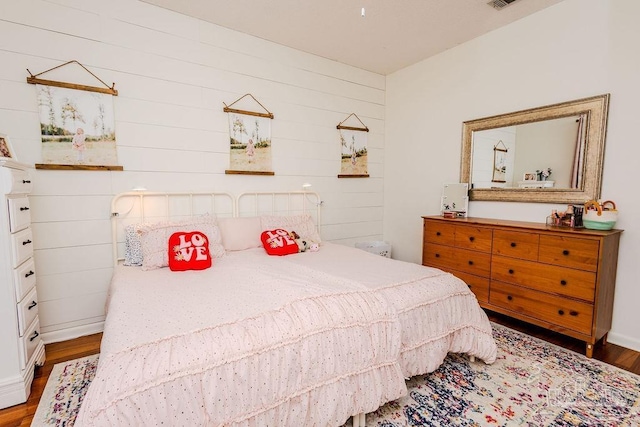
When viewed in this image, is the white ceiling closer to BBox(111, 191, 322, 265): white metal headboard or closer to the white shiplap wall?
the white shiplap wall

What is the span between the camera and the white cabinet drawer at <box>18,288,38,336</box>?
5.72ft

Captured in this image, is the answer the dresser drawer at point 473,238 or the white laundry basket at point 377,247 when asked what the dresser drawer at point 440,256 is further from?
the white laundry basket at point 377,247

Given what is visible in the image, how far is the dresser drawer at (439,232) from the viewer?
3.02m

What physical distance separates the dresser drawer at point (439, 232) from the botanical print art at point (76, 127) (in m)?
2.95

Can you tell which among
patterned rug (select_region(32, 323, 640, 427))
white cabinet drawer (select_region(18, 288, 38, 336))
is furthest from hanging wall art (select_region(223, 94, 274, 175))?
patterned rug (select_region(32, 323, 640, 427))

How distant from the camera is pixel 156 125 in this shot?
268 centimetres

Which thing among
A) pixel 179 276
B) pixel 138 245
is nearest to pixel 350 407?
pixel 179 276

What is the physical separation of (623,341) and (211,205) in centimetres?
357

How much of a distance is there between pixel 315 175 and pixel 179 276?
205 cm

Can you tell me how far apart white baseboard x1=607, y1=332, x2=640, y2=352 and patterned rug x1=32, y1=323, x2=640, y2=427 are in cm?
45

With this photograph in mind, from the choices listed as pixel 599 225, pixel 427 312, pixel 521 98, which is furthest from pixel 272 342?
pixel 521 98

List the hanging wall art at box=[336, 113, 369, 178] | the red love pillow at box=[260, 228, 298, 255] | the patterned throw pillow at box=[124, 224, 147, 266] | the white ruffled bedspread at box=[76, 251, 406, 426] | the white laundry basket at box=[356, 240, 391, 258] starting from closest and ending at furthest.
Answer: the white ruffled bedspread at box=[76, 251, 406, 426] < the patterned throw pillow at box=[124, 224, 147, 266] < the red love pillow at box=[260, 228, 298, 255] < the hanging wall art at box=[336, 113, 369, 178] < the white laundry basket at box=[356, 240, 391, 258]

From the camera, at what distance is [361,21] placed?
113 inches

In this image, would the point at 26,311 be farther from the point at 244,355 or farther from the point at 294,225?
the point at 294,225
